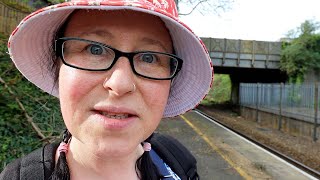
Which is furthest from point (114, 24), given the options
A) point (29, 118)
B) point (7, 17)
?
point (7, 17)

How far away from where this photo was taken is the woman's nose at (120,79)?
905mm

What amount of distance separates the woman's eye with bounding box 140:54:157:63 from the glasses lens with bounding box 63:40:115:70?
10 centimetres

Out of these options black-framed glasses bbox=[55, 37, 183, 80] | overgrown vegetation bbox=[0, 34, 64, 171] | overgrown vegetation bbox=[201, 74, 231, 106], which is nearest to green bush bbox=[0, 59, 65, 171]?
overgrown vegetation bbox=[0, 34, 64, 171]

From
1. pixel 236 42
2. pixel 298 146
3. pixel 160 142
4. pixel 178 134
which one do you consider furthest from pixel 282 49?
pixel 160 142

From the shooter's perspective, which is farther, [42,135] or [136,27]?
[42,135]

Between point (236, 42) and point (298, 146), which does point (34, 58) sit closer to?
point (298, 146)

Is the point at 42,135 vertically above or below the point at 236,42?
below

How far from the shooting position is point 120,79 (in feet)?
3.01

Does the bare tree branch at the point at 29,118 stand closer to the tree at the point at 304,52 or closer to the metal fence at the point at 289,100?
the metal fence at the point at 289,100

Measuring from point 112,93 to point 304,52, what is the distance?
70.5 ft

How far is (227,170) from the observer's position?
6.54 metres

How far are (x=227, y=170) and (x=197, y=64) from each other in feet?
18.6

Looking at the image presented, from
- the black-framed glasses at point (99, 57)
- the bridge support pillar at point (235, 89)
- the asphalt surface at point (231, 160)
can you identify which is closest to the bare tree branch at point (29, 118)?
the asphalt surface at point (231, 160)

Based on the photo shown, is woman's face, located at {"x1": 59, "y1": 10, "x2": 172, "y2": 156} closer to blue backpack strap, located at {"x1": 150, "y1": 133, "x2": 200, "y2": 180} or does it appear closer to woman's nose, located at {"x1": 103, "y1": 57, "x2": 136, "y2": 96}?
woman's nose, located at {"x1": 103, "y1": 57, "x2": 136, "y2": 96}
